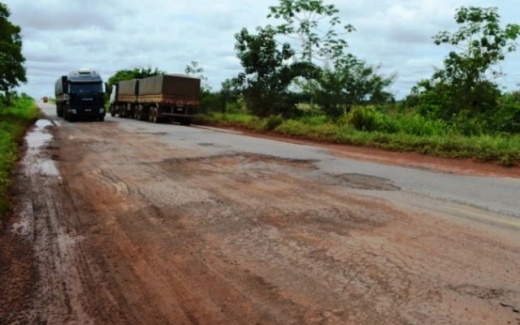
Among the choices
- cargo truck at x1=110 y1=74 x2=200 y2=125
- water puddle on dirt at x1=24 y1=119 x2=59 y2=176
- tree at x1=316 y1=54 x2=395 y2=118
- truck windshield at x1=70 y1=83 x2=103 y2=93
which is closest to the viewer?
water puddle on dirt at x1=24 y1=119 x2=59 y2=176

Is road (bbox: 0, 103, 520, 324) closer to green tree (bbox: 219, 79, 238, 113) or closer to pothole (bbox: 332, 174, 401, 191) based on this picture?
pothole (bbox: 332, 174, 401, 191)

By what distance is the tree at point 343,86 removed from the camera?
912 inches

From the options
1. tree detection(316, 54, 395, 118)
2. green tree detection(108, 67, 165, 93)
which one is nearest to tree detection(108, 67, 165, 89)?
green tree detection(108, 67, 165, 93)

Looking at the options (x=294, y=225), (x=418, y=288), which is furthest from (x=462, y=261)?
(x=294, y=225)

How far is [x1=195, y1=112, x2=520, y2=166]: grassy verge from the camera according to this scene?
12.3m

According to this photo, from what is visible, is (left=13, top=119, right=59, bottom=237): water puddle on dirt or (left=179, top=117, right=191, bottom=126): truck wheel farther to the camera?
(left=179, top=117, right=191, bottom=126): truck wheel

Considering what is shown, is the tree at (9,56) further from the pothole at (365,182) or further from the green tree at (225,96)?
the pothole at (365,182)

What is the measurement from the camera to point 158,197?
24.9 feet

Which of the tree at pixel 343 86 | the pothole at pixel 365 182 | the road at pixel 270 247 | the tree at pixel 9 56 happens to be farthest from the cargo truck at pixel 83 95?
the pothole at pixel 365 182

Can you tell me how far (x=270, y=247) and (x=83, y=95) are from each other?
27544mm

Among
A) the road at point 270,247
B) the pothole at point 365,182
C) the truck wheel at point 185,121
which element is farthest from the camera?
the truck wheel at point 185,121

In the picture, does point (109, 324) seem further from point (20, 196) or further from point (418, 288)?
point (20, 196)

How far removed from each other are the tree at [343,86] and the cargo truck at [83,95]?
1388cm

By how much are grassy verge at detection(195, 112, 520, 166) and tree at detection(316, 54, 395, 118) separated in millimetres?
1112
